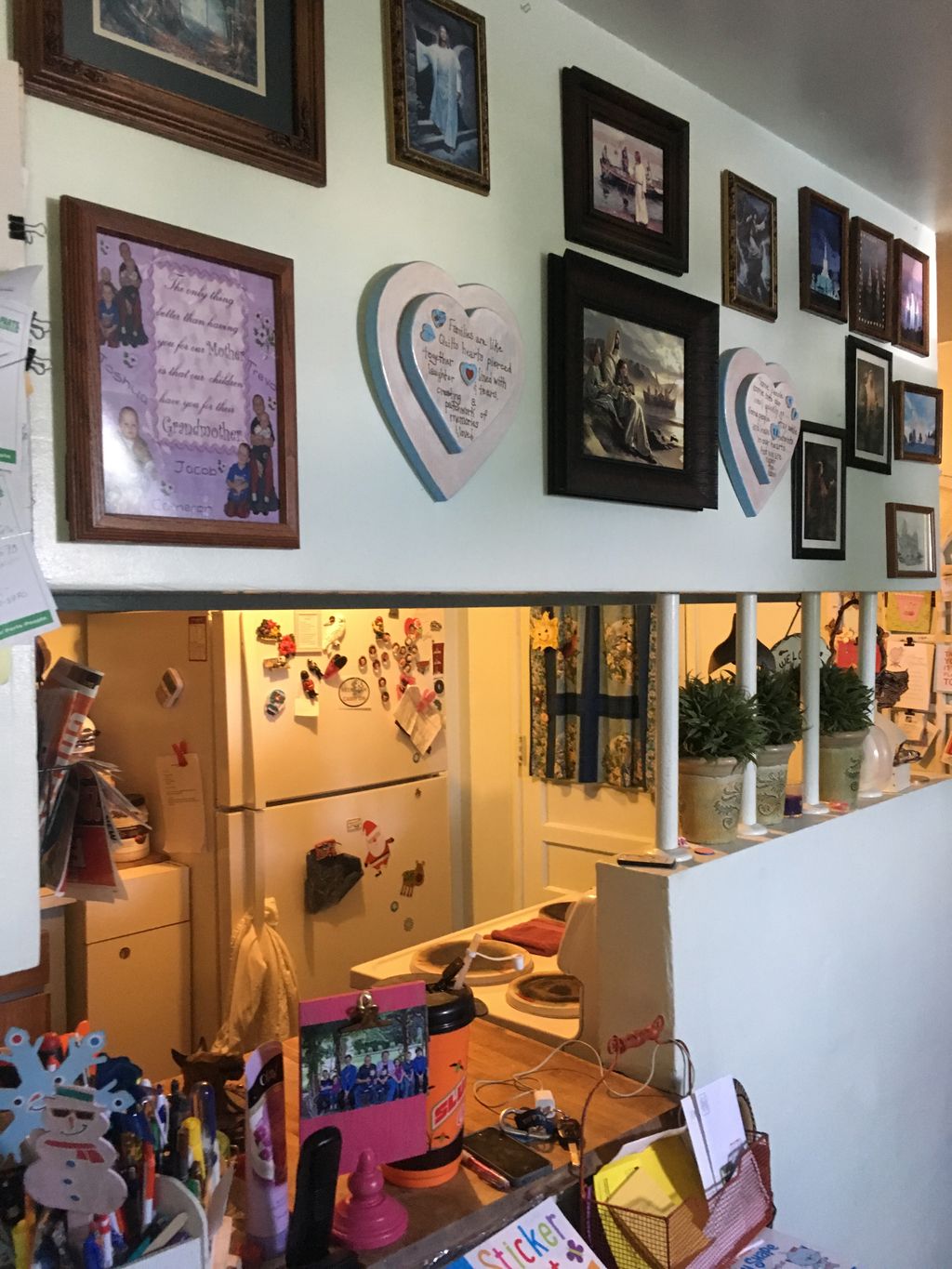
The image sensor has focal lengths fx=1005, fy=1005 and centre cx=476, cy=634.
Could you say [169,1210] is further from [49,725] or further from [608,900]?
[608,900]

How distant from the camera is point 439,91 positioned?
1.26 metres

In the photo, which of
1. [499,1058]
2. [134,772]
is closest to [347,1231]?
[499,1058]

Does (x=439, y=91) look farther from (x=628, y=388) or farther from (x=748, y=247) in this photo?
(x=748, y=247)

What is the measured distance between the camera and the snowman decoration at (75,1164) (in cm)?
84

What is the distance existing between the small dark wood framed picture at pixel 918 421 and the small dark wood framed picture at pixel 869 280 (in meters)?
0.16

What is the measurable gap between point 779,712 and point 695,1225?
0.87 m

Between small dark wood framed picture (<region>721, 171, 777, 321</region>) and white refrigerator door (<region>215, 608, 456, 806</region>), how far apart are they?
139 centimetres

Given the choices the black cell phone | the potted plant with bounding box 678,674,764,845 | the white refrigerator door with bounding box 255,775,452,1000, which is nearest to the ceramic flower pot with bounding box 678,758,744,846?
the potted plant with bounding box 678,674,764,845

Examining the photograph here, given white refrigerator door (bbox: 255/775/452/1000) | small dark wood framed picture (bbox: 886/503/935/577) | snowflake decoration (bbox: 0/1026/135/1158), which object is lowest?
white refrigerator door (bbox: 255/775/452/1000)

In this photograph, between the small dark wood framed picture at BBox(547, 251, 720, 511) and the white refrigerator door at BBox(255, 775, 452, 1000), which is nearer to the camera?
the small dark wood framed picture at BBox(547, 251, 720, 511)

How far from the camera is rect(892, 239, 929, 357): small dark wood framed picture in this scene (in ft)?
7.45

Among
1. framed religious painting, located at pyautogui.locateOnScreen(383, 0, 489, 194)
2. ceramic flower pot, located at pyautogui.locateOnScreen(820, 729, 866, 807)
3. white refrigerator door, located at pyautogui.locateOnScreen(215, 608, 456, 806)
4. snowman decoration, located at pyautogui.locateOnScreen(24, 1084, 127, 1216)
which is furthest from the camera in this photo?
white refrigerator door, located at pyautogui.locateOnScreen(215, 608, 456, 806)

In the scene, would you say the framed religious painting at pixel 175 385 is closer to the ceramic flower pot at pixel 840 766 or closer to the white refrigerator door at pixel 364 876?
the ceramic flower pot at pixel 840 766

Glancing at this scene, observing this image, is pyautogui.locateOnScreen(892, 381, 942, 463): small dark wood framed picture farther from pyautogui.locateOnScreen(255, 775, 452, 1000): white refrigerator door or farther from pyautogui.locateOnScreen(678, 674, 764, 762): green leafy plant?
pyautogui.locateOnScreen(255, 775, 452, 1000): white refrigerator door
